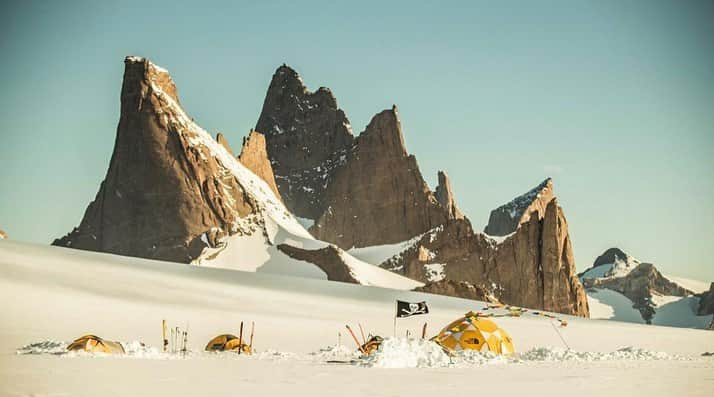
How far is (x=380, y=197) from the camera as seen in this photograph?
17825 cm

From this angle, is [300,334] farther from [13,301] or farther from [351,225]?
[351,225]

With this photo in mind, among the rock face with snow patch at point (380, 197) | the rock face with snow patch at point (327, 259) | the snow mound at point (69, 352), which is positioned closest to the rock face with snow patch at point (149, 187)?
the rock face with snow patch at point (327, 259)

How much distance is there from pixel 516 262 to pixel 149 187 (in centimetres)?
7480

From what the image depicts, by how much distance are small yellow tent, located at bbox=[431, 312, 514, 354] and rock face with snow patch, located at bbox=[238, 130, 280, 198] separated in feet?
430

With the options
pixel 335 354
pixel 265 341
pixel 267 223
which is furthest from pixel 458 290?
pixel 335 354

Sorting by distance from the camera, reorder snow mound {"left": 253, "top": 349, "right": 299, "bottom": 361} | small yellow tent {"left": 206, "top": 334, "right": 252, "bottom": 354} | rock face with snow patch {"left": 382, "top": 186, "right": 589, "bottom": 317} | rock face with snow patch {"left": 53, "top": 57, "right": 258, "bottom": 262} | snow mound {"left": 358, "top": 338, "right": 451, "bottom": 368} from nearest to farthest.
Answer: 1. snow mound {"left": 358, "top": 338, "right": 451, "bottom": 368}
2. snow mound {"left": 253, "top": 349, "right": 299, "bottom": 361}
3. small yellow tent {"left": 206, "top": 334, "right": 252, "bottom": 354}
4. rock face with snow patch {"left": 53, "top": 57, "right": 258, "bottom": 262}
5. rock face with snow patch {"left": 382, "top": 186, "right": 589, "bottom": 317}

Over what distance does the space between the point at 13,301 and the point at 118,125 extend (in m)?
100

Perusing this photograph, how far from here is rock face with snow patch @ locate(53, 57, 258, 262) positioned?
4980 inches

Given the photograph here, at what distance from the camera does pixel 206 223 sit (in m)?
129

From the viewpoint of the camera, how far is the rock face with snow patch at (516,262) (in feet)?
508

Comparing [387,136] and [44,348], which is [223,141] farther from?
[44,348]

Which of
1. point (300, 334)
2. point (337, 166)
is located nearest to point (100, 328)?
point (300, 334)

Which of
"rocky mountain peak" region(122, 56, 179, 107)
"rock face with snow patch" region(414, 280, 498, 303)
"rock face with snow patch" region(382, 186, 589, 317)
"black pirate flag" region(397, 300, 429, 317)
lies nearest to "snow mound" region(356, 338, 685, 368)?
"black pirate flag" region(397, 300, 429, 317)

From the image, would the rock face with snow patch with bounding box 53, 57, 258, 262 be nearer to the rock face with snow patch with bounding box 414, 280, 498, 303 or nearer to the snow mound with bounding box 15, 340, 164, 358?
the rock face with snow patch with bounding box 414, 280, 498, 303
